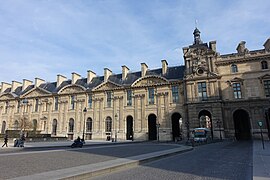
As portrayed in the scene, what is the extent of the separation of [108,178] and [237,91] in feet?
117

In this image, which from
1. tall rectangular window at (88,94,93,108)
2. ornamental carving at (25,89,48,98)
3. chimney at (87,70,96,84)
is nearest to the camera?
tall rectangular window at (88,94,93,108)

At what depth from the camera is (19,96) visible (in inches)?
2149

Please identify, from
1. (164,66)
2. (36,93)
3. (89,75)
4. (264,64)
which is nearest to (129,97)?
(164,66)

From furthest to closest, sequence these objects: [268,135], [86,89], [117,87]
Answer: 1. [86,89]
2. [117,87]
3. [268,135]

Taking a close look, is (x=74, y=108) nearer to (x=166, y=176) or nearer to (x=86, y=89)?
(x=86, y=89)

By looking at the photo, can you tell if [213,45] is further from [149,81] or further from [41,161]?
[41,161]

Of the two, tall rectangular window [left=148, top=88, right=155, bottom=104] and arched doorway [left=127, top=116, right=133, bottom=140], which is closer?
tall rectangular window [left=148, top=88, right=155, bottom=104]

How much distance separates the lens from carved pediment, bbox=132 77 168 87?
41037mm

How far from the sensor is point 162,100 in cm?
4034

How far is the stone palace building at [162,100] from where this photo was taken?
35.1 m

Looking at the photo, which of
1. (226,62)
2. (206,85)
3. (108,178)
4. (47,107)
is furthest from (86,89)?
(108,178)

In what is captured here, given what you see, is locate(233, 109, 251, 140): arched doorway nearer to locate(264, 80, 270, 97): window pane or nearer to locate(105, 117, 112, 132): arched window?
locate(264, 80, 270, 97): window pane

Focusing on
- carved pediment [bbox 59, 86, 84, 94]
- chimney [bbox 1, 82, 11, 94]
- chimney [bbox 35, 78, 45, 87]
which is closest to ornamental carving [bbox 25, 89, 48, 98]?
chimney [bbox 35, 78, 45, 87]

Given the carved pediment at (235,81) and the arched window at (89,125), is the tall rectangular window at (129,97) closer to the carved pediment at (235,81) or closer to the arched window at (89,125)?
the arched window at (89,125)
